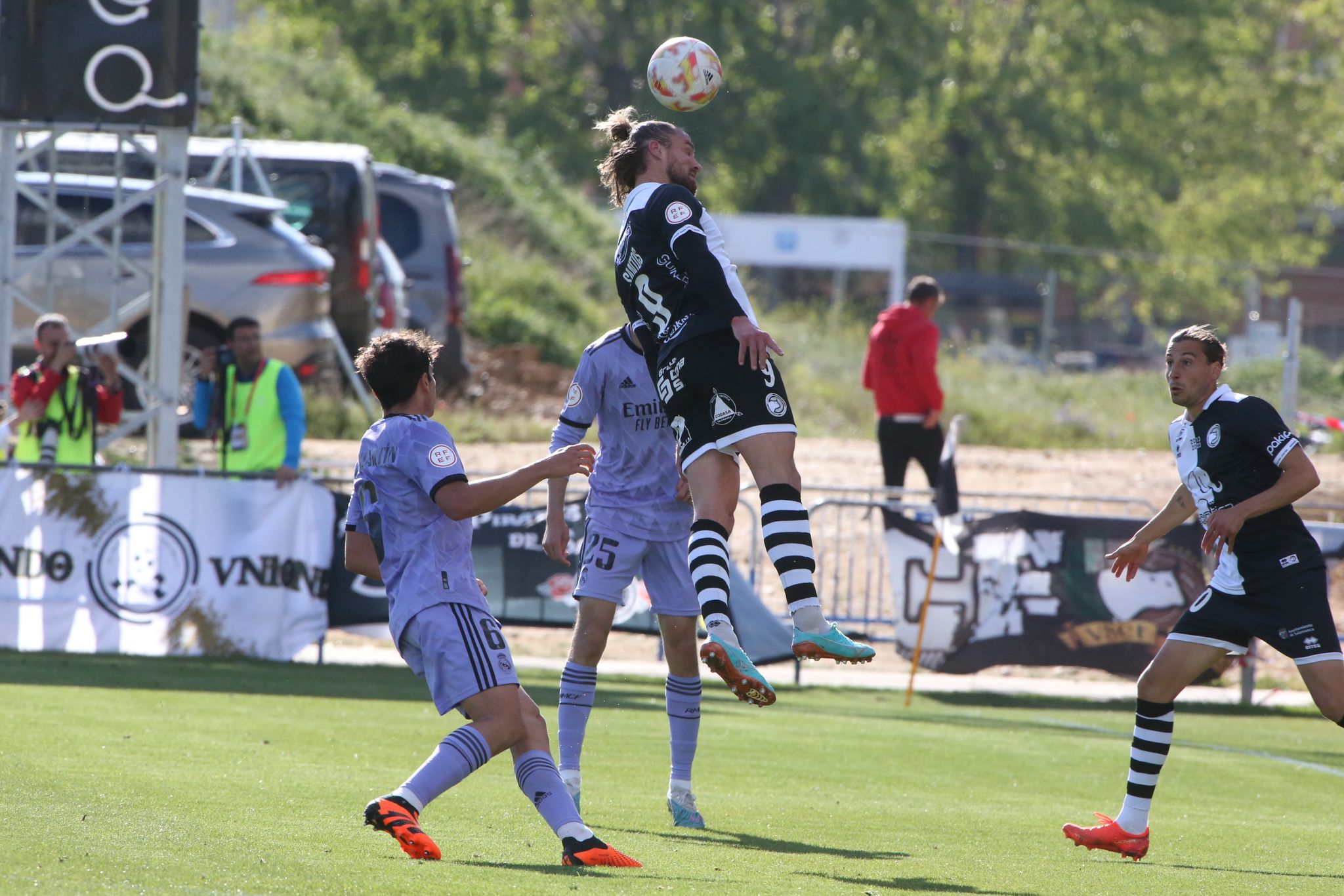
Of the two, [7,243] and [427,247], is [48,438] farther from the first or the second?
[427,247]

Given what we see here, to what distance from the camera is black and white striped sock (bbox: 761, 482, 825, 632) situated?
6.03 m

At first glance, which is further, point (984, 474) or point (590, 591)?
point (984, 474)

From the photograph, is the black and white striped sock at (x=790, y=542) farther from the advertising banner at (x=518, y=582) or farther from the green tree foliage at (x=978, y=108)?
the green tree foliage at (x=978, y=108)

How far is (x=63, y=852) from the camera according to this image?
486 centimetres

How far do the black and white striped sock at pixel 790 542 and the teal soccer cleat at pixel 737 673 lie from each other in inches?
17.3

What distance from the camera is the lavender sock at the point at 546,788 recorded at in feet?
17.5

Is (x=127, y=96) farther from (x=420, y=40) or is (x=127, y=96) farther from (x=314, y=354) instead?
(x=420, y=40)

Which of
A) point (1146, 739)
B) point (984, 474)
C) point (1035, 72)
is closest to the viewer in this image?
point (1146, 739)

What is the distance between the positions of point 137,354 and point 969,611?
826 centimetres

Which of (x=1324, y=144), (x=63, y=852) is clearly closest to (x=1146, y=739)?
(x=63, y=852)

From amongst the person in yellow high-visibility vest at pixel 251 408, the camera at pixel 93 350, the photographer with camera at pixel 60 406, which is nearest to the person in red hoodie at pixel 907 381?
the person in yellow high-visibility vest at pixel 251 408

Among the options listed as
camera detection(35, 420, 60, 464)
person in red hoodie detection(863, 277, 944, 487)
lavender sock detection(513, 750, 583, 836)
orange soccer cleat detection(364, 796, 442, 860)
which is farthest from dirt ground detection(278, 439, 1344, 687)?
orange soccer cleat detection(364, 796, 442, 860)

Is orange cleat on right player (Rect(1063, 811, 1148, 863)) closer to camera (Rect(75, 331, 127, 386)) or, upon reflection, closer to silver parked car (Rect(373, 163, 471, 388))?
camera (Rect(75, 331, 127, 386))

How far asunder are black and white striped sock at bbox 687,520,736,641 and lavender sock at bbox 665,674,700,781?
33.5 inches
